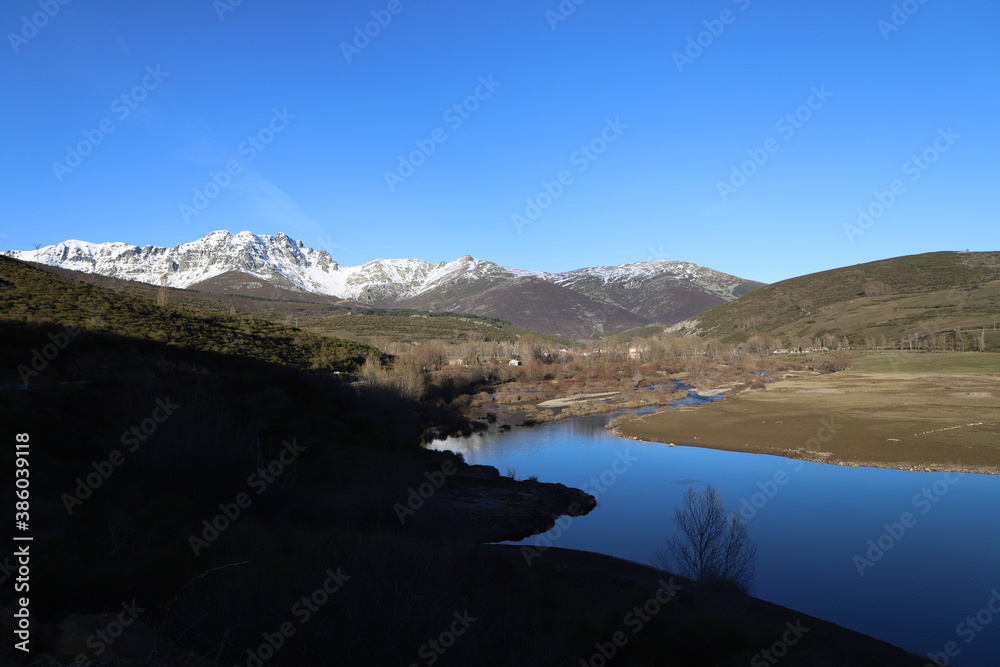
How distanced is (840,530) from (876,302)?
142606 mm

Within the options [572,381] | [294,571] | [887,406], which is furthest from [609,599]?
[572,381]

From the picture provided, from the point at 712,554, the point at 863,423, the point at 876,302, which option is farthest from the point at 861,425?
the point at 876,302

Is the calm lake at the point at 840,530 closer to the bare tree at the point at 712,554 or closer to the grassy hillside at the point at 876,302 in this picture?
Result: the bare tree at the point at 712,554

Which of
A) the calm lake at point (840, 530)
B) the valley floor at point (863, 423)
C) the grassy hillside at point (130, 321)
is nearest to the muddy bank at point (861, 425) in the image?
the valley floor at point (863, 423)

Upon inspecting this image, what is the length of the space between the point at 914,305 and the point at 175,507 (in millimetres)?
149272

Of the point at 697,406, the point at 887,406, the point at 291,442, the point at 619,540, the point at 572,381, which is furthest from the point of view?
the point at 572,381

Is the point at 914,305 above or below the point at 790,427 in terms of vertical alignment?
above

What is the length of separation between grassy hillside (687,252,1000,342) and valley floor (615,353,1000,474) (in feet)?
171

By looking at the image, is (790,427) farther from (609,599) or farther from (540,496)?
(609,599)

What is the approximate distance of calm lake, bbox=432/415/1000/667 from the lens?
14.1 meters

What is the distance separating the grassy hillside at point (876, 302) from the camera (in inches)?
4336

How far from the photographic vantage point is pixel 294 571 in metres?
6.85

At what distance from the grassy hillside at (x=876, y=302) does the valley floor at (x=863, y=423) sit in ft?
171

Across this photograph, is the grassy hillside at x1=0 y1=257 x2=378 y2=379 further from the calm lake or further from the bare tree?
the bare tree
